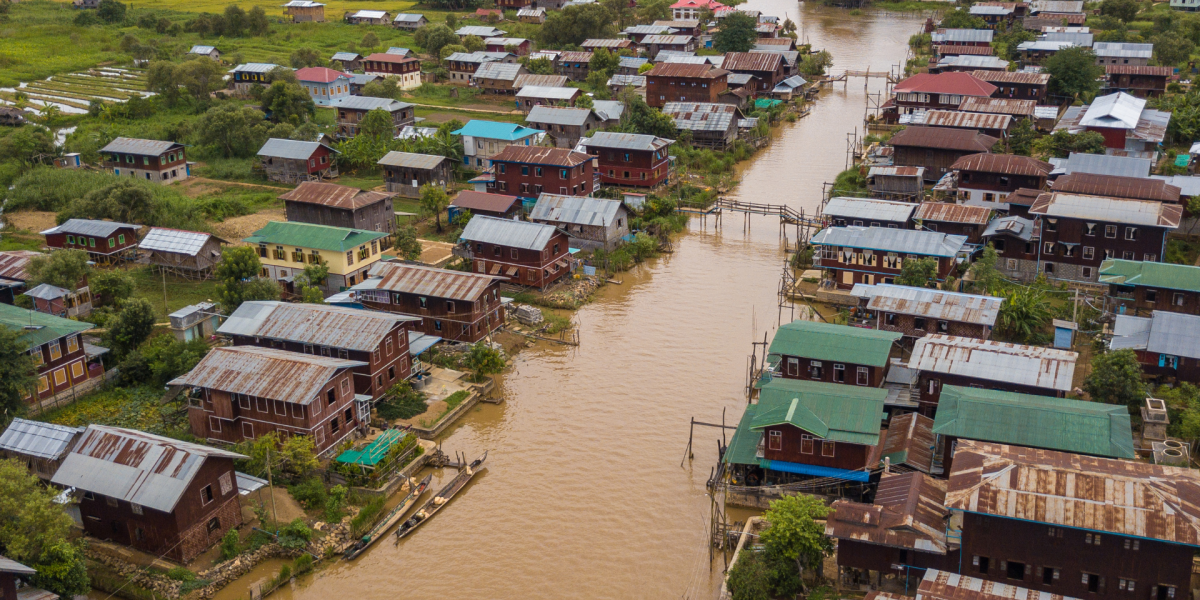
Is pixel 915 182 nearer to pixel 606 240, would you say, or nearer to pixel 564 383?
pixel 606 240

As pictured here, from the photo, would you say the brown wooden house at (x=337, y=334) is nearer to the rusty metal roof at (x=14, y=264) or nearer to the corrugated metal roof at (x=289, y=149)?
the rusty metal roof at (x=14, y=264)

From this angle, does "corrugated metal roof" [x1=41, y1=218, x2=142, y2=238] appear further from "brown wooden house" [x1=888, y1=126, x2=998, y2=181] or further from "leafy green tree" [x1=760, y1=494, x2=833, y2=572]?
"brown wooden house" [x1=888, y1=126, x2=998, y2=181]

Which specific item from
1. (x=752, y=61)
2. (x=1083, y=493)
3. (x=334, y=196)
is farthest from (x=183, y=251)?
(x=752, y=61)

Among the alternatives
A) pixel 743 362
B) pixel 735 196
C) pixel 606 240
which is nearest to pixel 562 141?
pixel 735 196

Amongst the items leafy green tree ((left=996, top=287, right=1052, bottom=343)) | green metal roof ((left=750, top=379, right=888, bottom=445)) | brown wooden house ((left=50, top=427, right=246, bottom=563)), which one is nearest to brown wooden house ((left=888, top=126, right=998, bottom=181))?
leafy green tree ((left=996, top=287, right=1052, bottom=343))

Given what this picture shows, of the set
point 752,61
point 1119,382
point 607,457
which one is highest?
point 752,61

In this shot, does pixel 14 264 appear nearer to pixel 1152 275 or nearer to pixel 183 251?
pixel 183 251

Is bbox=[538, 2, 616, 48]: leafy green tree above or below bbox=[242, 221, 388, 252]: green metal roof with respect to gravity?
above
